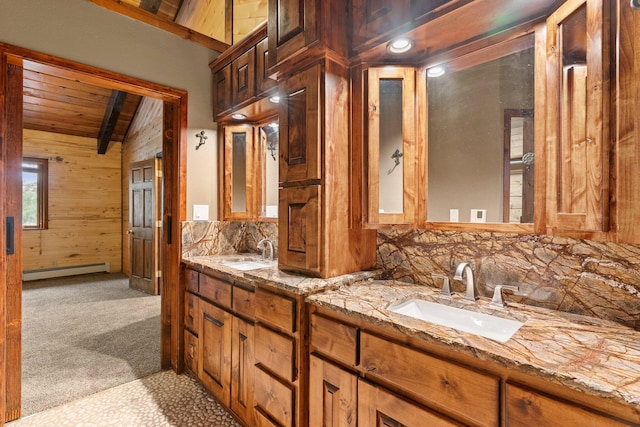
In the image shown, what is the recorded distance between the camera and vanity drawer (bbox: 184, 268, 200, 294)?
223 cm

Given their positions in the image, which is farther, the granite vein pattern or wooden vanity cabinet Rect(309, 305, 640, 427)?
the granite vein pattern

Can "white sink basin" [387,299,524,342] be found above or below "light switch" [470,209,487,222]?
below

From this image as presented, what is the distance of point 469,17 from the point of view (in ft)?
4.04

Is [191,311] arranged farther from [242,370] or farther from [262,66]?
[262,66]

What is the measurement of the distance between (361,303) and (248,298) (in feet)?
2.49

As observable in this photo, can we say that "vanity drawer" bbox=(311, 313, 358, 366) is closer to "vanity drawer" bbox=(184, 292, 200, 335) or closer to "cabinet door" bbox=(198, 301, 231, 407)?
"cabinet door" bbox=(198, 301, 231, 407)

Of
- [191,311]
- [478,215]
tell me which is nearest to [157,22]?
[191,311]

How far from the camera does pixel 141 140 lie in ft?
17.3

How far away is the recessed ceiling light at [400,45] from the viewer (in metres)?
1.39

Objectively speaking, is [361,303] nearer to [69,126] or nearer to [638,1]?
[638,1]

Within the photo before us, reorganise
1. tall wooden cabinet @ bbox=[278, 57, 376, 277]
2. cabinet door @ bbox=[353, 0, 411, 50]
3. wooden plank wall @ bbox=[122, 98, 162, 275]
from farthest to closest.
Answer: wooden plank wall @ bbox=[122, 98, 162, 275] < tall wooden cabinet @ bbox=[278, 57, 376, 277] < cabinet door @ bbox=[353, 0, 411, 50]

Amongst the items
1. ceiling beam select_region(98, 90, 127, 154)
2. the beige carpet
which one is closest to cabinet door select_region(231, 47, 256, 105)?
the beige carpet

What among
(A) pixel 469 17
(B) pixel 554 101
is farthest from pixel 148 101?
(B) pixel 554 101

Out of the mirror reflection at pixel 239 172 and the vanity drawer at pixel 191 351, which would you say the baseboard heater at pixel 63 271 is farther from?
the mirror reflection at pixel 239 172
